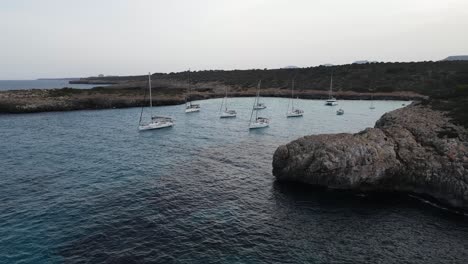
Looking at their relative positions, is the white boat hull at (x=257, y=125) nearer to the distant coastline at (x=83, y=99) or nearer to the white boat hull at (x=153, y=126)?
the white boat hull at (x=153, y=126)

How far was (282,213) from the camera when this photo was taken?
31.0 metres

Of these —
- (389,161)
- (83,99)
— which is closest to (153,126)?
(83,99)

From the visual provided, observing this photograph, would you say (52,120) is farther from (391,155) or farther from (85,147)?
(391,155)

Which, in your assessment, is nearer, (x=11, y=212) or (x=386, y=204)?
(x=11, y=212)

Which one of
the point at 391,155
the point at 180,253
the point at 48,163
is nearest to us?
the point at 180,253

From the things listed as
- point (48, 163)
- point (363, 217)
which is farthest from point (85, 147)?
point (363, 217)

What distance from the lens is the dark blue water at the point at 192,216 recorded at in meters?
23.9

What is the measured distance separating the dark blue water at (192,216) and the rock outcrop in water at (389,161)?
5.91 ft

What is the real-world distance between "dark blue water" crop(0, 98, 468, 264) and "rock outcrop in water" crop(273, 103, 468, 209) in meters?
→ 1.80

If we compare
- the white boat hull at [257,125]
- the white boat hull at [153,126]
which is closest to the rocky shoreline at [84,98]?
the white boat hull at [153,126]

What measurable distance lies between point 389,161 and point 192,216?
21744 mm

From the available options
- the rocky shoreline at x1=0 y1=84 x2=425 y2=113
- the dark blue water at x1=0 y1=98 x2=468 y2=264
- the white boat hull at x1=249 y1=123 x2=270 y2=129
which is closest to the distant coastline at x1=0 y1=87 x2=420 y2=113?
the rocky shoreline at x1=0 y1=84 x2=425 y2=113

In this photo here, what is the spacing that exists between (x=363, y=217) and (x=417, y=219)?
4706 millimetres

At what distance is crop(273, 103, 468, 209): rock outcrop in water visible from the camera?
3244 centimetres
